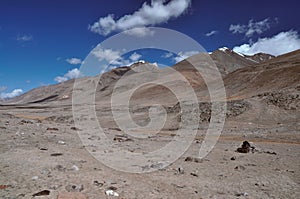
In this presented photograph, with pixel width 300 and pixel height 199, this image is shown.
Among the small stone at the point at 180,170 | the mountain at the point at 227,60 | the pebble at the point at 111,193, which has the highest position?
the mountain at the point at 227,60

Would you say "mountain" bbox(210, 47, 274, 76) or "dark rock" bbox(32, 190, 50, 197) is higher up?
"mountain" bbox(210, 47, 274, 76)

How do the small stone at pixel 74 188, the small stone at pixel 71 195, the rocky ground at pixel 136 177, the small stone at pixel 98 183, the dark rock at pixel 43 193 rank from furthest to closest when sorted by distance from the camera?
1. the small stone at pixel 98 183
2. the rocky ground at pixel 136 177
3. the small stone at pixel 74 188
4. the dark rock at pixel 43 193
5. the small stone at pixel 71 195

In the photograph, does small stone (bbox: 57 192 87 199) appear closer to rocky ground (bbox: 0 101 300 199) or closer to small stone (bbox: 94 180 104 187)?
rocky ground (bbox: 0 101 300 199)

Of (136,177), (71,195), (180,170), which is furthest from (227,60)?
(71,195)

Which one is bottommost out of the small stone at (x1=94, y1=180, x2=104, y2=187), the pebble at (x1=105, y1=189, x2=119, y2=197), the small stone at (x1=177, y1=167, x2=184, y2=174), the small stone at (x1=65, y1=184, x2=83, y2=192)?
the small stone at (x1=177, y1=167, x2=184, y2=174)

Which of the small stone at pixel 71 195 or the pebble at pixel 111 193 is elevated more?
the small stone at pixel 71 195

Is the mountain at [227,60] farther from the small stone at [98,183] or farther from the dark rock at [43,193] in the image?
the dark rock at [43,193]

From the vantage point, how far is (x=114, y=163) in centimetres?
1085

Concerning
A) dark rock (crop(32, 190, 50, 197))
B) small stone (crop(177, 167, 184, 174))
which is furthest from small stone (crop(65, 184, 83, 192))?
small stone (crop(177, 167, 184, 174))

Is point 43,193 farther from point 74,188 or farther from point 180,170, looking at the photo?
point 180,170

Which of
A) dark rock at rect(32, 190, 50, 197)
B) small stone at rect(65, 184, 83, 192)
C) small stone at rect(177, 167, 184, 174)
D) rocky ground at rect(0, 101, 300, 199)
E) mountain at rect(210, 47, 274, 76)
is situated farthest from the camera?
mountain at rect(210, 47, 274, 76)

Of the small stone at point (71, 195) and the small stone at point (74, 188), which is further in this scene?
the small stone at point (74, 188)

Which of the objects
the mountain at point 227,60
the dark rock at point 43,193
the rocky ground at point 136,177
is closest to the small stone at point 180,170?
the rocky ground at point 136,177

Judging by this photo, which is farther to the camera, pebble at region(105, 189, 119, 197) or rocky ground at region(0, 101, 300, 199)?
rocky ground at region(0, 101, 300, 199)
